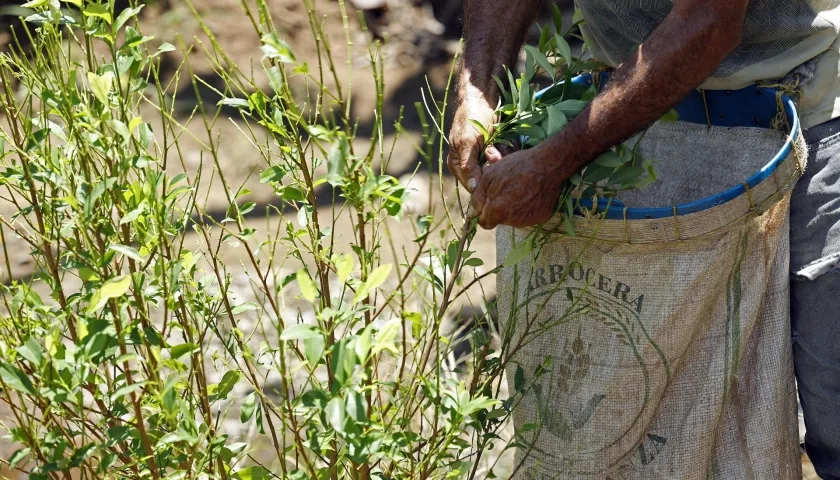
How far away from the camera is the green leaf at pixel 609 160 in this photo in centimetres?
157

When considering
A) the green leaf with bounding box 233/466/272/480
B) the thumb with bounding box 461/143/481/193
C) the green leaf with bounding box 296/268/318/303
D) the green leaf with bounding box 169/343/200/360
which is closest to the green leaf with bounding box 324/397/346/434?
the green leaf with bounding box 296/268/318/303

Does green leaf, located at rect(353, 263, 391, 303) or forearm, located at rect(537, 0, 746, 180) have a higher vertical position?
forearm, located at rect(537, 0, 746, 180)

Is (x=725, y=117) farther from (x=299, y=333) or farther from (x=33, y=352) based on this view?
(x=33, y=352)

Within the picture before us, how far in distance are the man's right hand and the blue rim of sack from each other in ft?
0.39

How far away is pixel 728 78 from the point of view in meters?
1.86

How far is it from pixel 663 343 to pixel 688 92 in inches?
19.0

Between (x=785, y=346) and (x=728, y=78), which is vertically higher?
(x=728, y=78)

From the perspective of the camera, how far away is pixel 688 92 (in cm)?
158

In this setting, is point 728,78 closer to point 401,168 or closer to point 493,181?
point 493,181

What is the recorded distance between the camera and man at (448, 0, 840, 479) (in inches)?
60.6

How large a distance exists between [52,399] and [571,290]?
95 centimetres

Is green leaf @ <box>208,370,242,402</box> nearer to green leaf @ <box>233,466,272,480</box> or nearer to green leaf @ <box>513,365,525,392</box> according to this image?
green leaf @ <box>233,466,272,480</box>

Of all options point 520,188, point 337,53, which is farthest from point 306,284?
point 337,53

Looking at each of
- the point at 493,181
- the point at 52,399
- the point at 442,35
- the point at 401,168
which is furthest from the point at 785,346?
the point at 442,35
